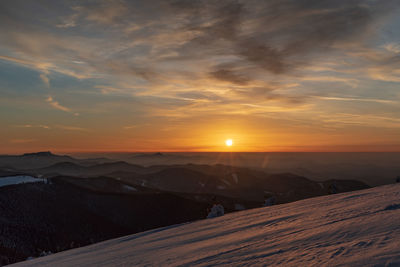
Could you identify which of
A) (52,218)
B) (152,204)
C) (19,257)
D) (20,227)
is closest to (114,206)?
(152,204)

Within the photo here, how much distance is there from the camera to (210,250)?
10.2 meters

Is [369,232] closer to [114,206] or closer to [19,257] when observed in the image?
[19,257]

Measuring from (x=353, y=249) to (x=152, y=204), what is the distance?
112270mm

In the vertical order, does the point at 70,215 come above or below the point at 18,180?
below

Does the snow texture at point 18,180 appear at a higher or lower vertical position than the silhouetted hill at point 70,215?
higher

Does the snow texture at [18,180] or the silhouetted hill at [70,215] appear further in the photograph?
the snow texture at [18,180]

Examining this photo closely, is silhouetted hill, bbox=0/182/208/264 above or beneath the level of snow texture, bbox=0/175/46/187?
beneath

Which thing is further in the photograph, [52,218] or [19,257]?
[52,218]

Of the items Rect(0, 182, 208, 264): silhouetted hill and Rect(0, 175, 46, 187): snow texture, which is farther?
Rect(0, 175, 46, 187): snow texture

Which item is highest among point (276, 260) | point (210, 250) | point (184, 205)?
point (276, 260)

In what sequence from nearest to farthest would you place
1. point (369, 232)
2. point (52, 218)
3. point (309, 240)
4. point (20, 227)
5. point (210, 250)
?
1. point (369, 232)
2. point (309, 240)
3. point (210, 250)
4. point (20, 227)
5. point (52, 218)

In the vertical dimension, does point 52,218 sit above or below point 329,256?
below

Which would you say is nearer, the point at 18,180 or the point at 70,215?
the point at 70,215

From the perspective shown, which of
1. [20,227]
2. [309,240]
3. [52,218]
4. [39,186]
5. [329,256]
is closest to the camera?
[329,256]
